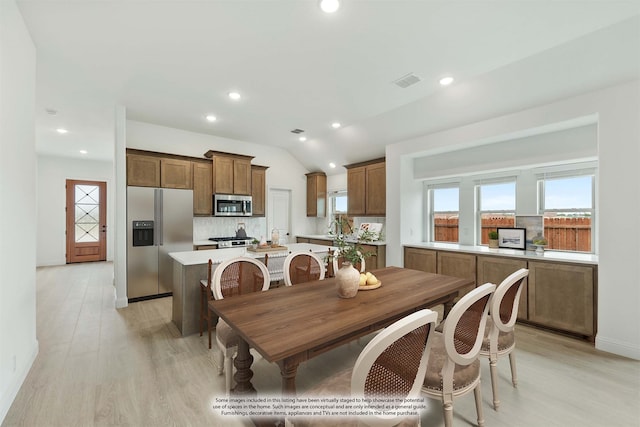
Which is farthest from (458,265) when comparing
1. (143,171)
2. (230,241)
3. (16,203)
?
(143,171)

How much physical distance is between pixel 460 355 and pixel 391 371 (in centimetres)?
56

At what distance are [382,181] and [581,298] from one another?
3.20 metres

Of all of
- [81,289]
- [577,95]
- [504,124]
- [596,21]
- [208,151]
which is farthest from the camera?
[208,151]

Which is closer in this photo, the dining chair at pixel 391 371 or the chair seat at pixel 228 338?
the dining chair at pixel 391 371

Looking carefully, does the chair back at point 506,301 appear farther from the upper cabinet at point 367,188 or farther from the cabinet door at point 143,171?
the cabinet door at point 143,171

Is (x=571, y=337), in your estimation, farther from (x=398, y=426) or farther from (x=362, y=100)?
(x=362, y=100)

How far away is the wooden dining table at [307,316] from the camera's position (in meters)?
1.31

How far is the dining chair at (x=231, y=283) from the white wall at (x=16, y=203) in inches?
53.5

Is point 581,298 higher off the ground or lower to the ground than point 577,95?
lower

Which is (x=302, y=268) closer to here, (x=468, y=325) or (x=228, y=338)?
(x=228, y=338)

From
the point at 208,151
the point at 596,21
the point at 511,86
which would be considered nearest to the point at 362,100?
the point at 511,86

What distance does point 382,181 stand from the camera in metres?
5.20

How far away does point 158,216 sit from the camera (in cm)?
441

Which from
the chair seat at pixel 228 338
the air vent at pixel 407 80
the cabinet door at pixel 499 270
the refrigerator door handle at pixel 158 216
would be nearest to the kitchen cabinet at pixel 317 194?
the refrigerator door handle at pixel 158 216
